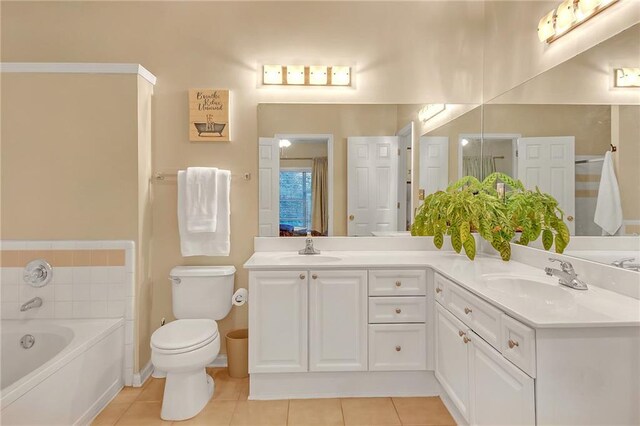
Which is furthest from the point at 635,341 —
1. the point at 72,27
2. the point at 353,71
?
the point at 72,27

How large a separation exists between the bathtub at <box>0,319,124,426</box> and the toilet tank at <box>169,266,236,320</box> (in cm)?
38

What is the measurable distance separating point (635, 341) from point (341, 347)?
1.36 m

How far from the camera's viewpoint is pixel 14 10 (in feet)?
8.16

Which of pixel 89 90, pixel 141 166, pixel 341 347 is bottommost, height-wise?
pixel 341 347

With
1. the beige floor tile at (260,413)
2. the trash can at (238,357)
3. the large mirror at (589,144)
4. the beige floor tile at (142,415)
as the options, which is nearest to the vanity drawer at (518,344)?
the large mirror at (589,144)

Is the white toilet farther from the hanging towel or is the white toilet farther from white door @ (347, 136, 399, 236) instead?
the hanging towel

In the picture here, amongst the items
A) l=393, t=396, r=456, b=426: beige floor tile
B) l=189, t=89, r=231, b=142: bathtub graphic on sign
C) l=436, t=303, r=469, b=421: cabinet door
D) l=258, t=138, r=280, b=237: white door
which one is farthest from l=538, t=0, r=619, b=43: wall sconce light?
l=393, t=396, r=456, b=426: beige floor tile

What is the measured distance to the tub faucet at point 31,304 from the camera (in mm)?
2170

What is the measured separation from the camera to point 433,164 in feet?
8.56

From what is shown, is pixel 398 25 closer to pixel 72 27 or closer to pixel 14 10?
pixel 72 27

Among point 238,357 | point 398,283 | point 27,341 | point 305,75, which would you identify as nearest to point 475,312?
point 398,283

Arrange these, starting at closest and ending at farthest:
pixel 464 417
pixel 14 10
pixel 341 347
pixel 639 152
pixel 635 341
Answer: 1. pixel 635 341
2. pixel 639 152
3. pixel 464 417
4. pixel 341 347
5. pixel 14 10

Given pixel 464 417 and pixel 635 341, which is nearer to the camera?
pixel 635 341

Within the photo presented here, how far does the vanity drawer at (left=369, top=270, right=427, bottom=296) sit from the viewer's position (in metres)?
2.10
